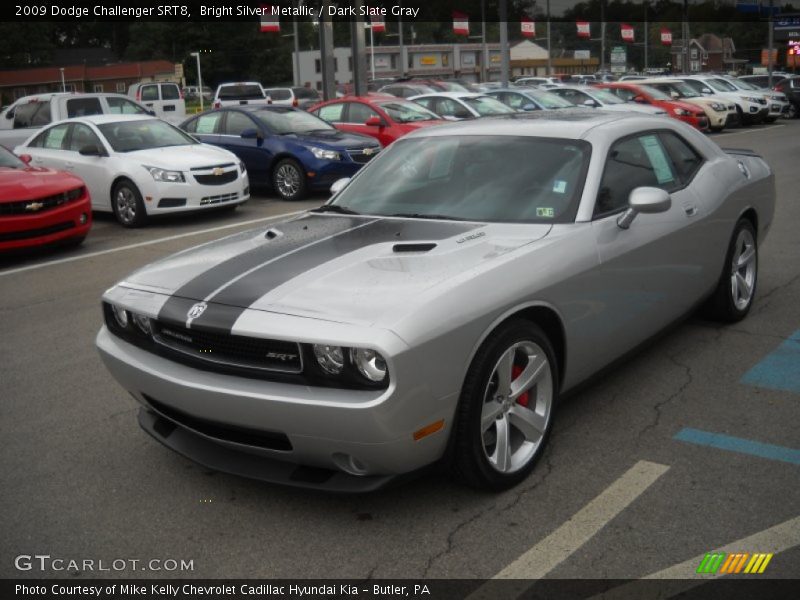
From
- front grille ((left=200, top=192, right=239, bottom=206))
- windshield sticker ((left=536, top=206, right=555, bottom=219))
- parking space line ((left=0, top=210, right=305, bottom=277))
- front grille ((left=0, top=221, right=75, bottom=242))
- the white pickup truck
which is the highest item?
the white pickup truck

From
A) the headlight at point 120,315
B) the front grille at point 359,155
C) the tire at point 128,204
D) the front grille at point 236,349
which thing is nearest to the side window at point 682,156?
the front grille at point 236,349

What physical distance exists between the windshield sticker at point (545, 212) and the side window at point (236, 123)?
11.0 meters

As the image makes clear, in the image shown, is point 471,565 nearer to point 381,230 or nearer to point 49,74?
point 381,230

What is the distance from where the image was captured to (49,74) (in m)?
79.8

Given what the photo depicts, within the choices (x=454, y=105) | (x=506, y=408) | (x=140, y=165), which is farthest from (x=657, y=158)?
(x=454, y=105)

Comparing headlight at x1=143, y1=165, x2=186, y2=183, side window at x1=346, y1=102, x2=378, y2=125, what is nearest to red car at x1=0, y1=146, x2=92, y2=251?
headlight at x1=143, y1=165, x2=186, y2=183

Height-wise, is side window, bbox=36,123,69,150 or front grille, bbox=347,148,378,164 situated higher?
side window, bbox=36,123,69,150

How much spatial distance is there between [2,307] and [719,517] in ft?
20.3

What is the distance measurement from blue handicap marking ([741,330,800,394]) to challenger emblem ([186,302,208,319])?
10.1 feet

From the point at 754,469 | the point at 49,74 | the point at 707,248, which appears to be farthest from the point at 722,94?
the point at 49,74

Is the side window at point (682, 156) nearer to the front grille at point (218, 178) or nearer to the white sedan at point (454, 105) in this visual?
the front grille at point (218, 178)

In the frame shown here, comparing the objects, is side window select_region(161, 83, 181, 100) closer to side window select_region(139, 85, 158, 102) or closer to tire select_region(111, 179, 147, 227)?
side window select_region(139, 85, 158, 102)

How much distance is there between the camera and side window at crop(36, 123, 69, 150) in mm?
12805

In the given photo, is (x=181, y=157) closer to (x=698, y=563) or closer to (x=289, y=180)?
(x=289, y=180)
